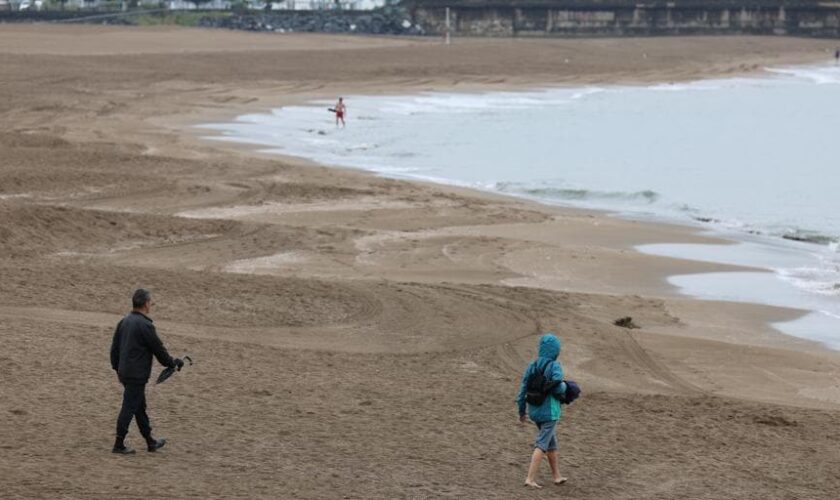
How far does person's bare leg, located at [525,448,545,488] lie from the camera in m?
9.83

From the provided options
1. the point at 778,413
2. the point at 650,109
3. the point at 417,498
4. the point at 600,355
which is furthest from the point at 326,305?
the point at 650,109

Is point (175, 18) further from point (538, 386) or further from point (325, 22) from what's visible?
point (538, 386)

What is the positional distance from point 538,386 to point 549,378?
126mm

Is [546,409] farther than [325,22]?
No

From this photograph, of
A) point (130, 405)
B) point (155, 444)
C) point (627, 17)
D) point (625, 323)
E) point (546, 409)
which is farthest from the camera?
point (627, 17)

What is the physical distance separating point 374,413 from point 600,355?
3553 mm

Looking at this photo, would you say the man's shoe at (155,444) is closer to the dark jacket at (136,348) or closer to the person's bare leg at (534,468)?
the dark jacket at (136,348)

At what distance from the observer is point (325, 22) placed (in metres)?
100

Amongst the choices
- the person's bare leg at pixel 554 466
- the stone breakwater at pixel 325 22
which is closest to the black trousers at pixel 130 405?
the person's bare leg at pixel 554 466

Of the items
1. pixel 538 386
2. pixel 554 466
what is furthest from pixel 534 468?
pixel 538 386

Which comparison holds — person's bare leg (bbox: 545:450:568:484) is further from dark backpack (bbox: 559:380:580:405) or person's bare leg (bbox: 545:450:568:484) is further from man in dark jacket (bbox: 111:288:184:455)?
man in dark jacket (bbox: 111:288:184:455)

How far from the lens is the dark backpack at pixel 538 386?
9586mm

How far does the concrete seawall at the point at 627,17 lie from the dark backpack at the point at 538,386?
9585 centimetres

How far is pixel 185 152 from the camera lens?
31.8 metres
